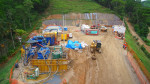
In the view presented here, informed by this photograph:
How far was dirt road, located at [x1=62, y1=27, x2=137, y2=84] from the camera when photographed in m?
12.6

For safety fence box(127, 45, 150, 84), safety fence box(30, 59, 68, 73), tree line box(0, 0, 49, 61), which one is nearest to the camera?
safety fence box(127, 45, 150, 84)

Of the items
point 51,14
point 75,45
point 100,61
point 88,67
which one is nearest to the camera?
point 88,67

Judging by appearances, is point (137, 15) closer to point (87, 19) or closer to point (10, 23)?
point (87, 19)

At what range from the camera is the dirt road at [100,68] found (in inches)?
497

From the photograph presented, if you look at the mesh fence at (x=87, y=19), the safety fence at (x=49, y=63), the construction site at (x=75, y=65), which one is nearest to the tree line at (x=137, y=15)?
the mesh fence at (x=87, y=19)

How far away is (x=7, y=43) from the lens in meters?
18.0

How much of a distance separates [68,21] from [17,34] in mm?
18077

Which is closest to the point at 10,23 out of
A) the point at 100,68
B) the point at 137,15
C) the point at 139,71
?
the point at 100,68

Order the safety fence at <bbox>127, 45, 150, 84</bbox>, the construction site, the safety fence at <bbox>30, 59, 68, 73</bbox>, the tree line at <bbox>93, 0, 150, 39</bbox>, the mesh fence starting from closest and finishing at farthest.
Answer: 1. the construction site
2. the safety fence at <bbox>127, 45, 150, 84</bbox>
3. the safety fence at <bbox>30, 59, 68, 73</bbox>
4. the tree line at <bbox>93, 0, 150, 39</bbox>
5. the mesh fence

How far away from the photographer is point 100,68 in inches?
572

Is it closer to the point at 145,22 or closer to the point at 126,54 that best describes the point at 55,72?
the point at 126,54

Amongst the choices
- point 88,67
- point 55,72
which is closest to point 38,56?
point 55,72

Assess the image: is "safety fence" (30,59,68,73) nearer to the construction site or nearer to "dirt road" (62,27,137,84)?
the construction site

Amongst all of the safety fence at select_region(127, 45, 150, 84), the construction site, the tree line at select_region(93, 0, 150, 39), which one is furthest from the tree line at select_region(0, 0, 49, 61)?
the tree line at select_region(93, 0, 150, 39)
